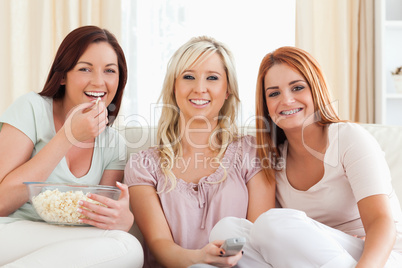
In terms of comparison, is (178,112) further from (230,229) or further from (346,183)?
(346,183)

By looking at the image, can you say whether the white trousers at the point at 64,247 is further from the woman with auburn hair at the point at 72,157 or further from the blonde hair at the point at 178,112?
the blonde hair at the point at 178,112

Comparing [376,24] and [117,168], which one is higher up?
[376,24]

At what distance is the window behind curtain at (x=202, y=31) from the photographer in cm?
307

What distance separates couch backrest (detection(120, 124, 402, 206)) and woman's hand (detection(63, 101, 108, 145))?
31 cm

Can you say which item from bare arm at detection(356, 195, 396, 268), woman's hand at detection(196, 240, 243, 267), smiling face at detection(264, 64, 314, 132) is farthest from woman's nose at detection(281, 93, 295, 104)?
woman's hand at detection(196, 240, 243, 267)

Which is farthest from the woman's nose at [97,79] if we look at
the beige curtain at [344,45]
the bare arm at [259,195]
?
the beige curtain at [344,45]

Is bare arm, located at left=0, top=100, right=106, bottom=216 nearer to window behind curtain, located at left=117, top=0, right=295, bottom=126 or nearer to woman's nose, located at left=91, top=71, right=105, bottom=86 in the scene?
woman's nose, located at left=91, top=71, right=105, bottom=86

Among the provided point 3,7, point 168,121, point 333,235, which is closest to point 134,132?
point 168,121

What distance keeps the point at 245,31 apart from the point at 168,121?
1339 mm

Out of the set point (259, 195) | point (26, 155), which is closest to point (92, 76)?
point (26, 155)

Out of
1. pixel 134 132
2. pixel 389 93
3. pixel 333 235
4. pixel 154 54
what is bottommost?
pixel 333 235

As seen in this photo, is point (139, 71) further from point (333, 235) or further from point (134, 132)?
point (333, 235)

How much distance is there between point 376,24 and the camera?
2902mm

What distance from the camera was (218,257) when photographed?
1382 millimetres
